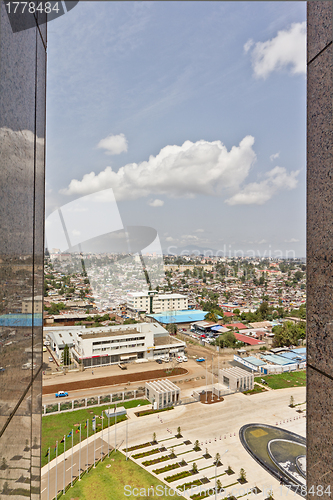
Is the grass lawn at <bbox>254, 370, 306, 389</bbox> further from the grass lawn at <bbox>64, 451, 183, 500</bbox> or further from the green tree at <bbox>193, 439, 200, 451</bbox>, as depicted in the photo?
the grass lawn at <bbox>64, 451, 183, 500</bbox>

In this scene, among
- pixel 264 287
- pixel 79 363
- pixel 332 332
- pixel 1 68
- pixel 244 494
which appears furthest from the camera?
pixel 264 287

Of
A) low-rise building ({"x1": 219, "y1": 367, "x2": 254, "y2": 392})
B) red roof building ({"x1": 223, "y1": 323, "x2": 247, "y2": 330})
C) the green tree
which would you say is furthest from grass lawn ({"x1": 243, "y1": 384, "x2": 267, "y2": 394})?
red roof building ({"x1": 223, "y1": 323, "x2": 247, "y2": 330})

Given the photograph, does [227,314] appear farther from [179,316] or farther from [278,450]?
[278,450]

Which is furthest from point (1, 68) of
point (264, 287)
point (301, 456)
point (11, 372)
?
point (264, 287)

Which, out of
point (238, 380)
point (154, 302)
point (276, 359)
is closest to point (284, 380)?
point (276, 359)

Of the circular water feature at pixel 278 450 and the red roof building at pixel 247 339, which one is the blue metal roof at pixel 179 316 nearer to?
the red roof building at pixel 247 339

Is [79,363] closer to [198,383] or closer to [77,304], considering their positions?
[198,383]

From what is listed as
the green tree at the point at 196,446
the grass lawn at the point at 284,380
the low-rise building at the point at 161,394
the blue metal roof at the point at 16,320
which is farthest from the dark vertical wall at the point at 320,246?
the grass lawn at the point at 284,380
